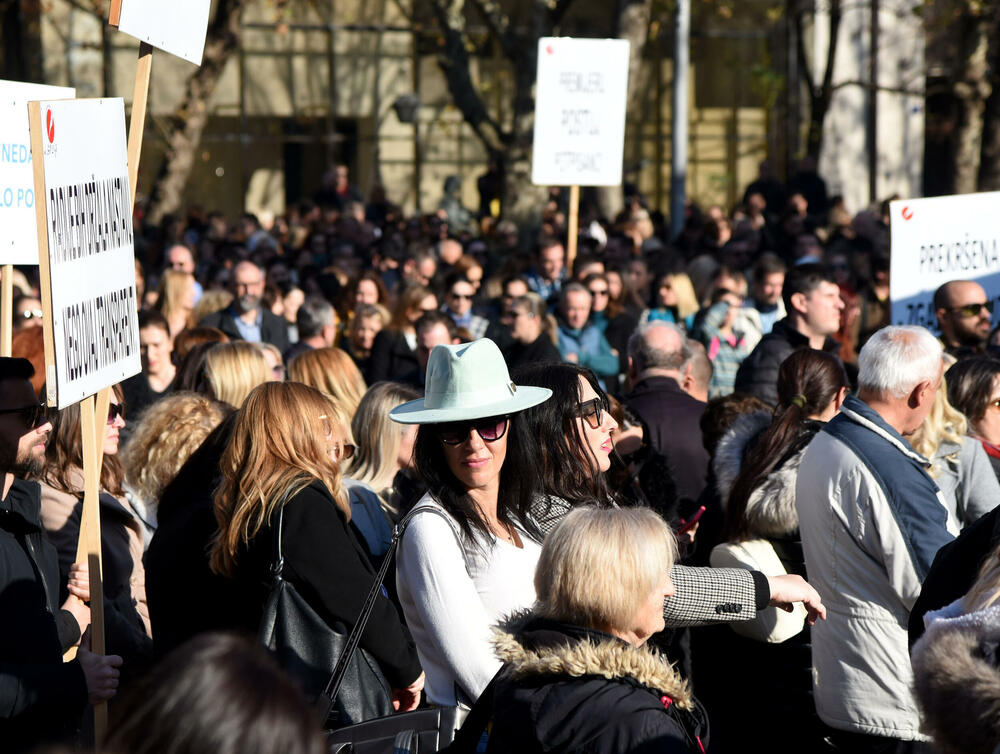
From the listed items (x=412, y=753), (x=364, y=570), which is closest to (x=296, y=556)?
(x=364, y=570)

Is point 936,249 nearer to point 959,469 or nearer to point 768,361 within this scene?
point 768,361

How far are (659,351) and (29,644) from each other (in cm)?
369

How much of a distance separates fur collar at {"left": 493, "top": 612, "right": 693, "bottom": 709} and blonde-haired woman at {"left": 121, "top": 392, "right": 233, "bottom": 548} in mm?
2460

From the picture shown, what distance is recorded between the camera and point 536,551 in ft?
11.4

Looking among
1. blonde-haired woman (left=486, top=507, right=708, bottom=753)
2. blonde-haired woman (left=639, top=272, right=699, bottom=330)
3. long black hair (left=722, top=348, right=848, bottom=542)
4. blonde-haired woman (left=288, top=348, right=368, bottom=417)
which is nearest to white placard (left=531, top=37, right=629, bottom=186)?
blonde-haired woman (left=639, top=272, right=699, bottom=330)

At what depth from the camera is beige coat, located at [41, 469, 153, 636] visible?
436 centimetres

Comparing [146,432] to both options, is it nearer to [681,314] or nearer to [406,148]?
[681,314]

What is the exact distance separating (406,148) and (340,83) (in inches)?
81.2

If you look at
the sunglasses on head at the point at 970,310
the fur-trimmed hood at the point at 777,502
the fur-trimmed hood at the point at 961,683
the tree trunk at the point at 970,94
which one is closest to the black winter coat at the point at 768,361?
the sunglasses on head at the point at 970,310

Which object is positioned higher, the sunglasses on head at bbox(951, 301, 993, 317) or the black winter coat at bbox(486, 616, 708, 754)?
the sunglasses on head at bbox(951, 301, 993, 317)

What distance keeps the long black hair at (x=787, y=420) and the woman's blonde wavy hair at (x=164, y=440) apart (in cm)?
188

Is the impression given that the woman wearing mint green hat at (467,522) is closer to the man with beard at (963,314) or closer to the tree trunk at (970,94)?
the man with beard at (963,314)

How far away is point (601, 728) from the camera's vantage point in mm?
2572

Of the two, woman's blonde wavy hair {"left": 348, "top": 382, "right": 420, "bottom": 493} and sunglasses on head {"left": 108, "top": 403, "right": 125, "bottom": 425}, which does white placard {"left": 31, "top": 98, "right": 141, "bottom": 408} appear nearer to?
sunglasses on head {"left": 108, "top": 403, "right": 125, "bottom": 425}
